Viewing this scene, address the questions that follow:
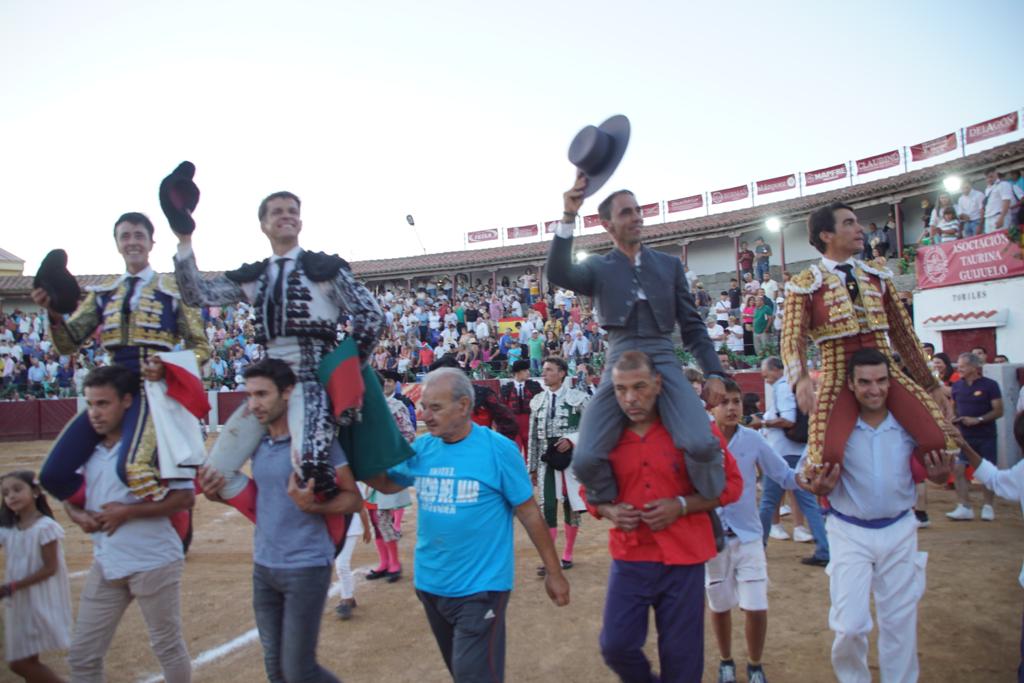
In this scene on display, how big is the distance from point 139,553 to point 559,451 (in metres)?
3.35

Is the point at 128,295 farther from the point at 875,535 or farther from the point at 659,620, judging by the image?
the point at 875,535

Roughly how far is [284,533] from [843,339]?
116 inches

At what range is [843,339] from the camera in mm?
3625

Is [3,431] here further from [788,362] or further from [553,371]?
Result: [788,362]

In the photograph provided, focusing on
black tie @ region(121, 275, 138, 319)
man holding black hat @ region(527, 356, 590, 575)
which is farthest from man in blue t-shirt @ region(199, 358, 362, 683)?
man holding black hat @ region(527, 356, 590, 575)

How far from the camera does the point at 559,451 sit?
5828 mm

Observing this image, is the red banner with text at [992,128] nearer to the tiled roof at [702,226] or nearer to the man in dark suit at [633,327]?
the tiled roof at [702,226]

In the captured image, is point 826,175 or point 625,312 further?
point 826,175

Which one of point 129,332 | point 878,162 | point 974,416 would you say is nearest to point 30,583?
point 129,332

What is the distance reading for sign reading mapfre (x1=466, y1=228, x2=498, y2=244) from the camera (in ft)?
125

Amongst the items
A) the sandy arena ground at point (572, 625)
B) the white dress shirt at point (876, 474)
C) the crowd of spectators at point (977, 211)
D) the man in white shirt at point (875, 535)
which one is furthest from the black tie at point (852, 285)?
the crowd of spectators at point (977, 211)

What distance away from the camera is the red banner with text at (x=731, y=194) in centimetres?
2856

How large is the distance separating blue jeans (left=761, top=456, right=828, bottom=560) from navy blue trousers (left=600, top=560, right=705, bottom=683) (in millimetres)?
3208

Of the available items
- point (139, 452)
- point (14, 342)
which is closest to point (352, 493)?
point (139, 452)
